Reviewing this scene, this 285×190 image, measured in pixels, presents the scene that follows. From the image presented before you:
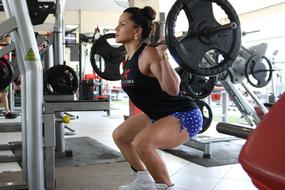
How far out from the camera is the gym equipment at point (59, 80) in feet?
9.98

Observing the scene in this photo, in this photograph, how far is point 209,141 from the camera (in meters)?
3.65

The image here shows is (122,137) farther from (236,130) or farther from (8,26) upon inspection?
(236,130)

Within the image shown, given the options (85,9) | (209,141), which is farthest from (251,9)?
(209,141)

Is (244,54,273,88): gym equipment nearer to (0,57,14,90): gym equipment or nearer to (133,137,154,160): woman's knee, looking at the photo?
(133,137,154,160): woman's knee

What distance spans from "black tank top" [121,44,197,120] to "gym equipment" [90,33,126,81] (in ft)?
2.88

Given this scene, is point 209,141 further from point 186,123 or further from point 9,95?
point 9,95

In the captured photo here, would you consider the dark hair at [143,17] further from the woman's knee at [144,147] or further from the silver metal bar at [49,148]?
the silver metal bar at [49,148]

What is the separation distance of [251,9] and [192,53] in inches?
366

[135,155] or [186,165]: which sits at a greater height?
[135,155]

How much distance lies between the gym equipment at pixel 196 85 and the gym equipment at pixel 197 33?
1.80m

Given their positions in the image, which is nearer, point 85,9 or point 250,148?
point 250,148

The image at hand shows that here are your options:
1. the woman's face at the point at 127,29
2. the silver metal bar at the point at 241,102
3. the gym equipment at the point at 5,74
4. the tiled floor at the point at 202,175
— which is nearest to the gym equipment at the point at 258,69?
the silver metal bar at the point at 241,102

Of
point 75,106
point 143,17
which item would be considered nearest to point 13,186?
point 75,106

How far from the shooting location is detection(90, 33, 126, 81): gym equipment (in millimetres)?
2969
